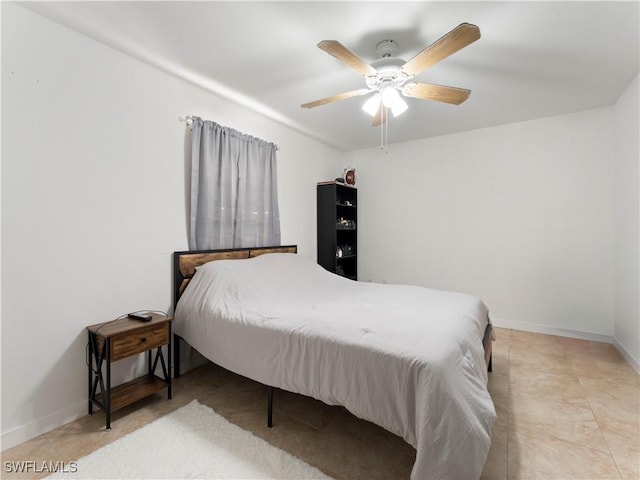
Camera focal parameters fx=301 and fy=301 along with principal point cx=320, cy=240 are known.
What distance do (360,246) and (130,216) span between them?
3470 millimetres

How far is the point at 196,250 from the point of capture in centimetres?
275

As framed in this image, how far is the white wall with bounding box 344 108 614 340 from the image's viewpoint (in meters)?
3.39

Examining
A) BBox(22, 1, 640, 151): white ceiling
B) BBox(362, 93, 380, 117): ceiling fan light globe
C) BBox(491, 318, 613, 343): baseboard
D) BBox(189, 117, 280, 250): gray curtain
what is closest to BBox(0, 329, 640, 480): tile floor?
BBox(491, 318, 613, 343): baseboard

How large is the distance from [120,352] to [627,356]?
171 inches

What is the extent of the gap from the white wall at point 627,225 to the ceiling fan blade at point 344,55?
2.60 meters

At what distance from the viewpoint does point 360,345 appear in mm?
1574

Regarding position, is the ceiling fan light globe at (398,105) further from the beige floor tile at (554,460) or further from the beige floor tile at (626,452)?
the beige floor tile at (626,452)

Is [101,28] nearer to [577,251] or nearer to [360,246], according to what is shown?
[360,246]

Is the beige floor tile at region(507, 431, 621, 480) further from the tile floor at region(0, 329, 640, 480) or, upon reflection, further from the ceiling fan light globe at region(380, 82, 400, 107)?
the ceiling fan light globe at region(380, 82, 400, 107)

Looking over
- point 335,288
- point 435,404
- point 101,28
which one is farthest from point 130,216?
point 435,404

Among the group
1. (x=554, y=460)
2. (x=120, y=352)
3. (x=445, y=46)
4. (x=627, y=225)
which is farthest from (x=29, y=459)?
(x=627, y=225)

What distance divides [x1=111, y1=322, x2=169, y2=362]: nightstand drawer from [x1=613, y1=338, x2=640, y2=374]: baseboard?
156 inches

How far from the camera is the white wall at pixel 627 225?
8.94ft

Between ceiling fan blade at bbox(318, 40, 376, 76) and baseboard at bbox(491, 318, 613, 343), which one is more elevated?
ceiling fan blade at bbox(318, 40, 376, 76)
